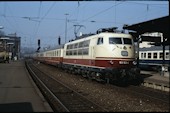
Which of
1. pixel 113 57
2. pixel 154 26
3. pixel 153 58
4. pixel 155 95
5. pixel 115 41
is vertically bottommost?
pixel 155 95

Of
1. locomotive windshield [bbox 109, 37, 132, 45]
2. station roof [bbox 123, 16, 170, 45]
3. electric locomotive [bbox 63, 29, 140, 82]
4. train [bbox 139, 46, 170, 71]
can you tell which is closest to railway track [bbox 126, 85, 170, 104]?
electric locomotive [bbox 63, 29, 140, 82]

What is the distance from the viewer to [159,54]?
35.9 metres

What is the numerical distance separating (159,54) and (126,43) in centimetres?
1759

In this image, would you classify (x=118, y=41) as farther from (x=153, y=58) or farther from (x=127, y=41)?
(x=153, y=58)

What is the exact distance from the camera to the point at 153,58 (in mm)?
37344

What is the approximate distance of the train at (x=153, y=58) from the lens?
1358 inches

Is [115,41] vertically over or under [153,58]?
over

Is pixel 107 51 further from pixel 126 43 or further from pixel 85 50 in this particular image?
pixel 85 50

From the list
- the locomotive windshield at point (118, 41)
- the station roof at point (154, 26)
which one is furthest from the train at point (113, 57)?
the station roof at point (154, 26)

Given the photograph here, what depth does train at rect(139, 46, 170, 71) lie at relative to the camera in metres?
34.5

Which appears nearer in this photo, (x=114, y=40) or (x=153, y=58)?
(x=114, y=40)

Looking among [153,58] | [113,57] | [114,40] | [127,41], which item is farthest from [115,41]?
[153,58]

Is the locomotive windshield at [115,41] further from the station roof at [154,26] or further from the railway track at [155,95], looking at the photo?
the railway track at [155,95]

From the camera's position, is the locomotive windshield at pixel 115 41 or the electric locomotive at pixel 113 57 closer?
the electric locomotive at pixel 113 57
